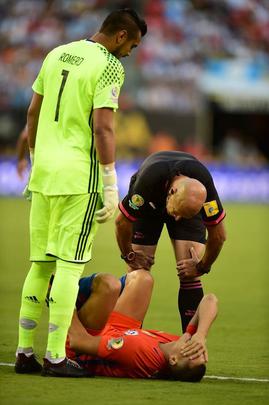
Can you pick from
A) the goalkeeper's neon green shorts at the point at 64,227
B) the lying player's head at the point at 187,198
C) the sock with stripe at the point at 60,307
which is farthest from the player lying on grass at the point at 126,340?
the lying player's head at the point at 187,198

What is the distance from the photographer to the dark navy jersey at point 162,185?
6.12m

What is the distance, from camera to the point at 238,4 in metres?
27.5

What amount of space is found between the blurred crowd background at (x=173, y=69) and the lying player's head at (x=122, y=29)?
18407mm

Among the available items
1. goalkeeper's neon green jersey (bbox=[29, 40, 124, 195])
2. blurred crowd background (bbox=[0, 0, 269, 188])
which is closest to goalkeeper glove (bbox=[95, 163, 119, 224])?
goalkeeper's neon green jersey (bbox=[29, 40, 124, 195])

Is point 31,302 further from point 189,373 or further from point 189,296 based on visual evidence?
point 189,296

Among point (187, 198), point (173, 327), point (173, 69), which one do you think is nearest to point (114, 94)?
point (187, 198)

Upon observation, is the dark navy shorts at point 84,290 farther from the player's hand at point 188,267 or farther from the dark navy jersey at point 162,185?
the player's hand at point 188,267

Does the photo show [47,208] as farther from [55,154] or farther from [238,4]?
[238,4]

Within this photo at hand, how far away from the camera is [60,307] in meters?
5.46

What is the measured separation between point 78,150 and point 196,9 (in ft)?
74.4

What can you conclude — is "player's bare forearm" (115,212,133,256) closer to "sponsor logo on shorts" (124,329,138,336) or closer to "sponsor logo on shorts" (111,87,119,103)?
"sponsor logo on shorts" (124,329,138,336)

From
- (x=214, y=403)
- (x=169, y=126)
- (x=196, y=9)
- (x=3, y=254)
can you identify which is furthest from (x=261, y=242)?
(x=196, y=9)

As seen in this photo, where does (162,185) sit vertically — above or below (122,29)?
below

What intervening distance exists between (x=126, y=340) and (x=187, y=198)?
0.92 metres
